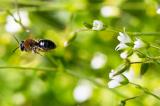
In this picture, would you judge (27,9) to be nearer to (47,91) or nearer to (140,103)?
(47,91)

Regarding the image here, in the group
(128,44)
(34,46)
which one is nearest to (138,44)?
(128,44)

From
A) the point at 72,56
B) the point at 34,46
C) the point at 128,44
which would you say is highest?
the point at 128,44

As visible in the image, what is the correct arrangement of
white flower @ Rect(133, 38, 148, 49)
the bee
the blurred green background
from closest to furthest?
white flower @ Rect(133, 38, 148, 49) < the bee < the blurred green background

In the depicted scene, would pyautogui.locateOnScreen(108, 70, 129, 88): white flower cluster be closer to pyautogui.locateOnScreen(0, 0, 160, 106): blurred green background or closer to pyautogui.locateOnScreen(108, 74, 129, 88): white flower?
pyautogui.locateOnScreen(108, 74, 129, 88): white flower

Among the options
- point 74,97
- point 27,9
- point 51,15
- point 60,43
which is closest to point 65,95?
point 74,97

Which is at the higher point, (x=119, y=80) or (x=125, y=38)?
(x=125, y=38)

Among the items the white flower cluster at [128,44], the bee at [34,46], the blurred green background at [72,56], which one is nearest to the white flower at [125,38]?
the white flower cluster at [128,44]

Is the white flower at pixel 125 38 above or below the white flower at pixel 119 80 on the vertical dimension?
above

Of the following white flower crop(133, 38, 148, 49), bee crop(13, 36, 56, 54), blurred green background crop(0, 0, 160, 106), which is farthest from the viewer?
blurred green background crop(0, 0, 160, 106)

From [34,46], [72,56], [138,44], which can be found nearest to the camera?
Result: [138,44]

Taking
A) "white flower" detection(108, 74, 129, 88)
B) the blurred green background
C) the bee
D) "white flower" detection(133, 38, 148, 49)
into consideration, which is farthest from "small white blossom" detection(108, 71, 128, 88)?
the blurred green background

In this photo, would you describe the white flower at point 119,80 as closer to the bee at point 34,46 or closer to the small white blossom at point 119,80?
the small white blossom at point 119,80

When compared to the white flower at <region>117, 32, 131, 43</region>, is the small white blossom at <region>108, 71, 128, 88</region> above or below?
below

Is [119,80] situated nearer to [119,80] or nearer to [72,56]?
[119,80]
